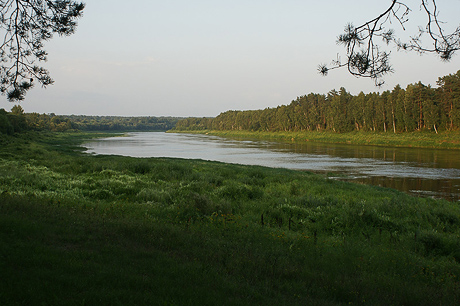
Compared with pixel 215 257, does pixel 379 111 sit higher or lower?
higher

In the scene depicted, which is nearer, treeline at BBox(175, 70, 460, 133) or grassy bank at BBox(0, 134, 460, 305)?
grassy bank at BBox(0, 134, 460, 305)

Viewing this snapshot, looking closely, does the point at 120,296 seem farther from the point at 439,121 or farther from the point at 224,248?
the point at 439,121

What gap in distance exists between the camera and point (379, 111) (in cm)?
8112

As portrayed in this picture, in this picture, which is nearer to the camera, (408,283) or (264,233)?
(408,283)

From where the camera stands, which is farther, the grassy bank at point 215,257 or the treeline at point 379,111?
the treeline at point 379,111

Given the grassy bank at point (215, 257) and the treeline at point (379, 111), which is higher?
the treeline at point (379, 111)

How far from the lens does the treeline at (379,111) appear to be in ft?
207

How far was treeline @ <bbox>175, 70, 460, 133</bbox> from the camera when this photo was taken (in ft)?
207

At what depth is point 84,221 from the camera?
836 centimetres

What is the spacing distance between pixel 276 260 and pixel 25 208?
6.63 meters

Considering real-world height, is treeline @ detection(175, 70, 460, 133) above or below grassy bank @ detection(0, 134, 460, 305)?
above

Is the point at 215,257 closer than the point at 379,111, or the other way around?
the point at 215,257

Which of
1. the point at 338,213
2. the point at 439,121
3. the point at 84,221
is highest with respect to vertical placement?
the point at 439,121

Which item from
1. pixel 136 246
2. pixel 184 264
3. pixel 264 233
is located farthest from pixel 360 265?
pixel 136 246
